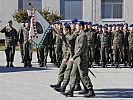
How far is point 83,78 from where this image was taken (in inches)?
428

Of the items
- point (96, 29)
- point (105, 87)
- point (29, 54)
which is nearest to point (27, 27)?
point (29, 54)

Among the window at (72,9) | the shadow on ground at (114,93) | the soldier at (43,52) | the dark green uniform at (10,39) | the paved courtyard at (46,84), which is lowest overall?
the shadow on ground at (114,93)

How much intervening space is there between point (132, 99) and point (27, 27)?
8499mm

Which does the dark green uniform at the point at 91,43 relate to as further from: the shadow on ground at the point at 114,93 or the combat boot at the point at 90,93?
the combat boot at the point at 90,93

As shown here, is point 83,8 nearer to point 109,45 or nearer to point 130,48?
point 109,45

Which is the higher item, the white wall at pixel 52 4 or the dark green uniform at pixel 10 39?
the white wall at pixel 52 4

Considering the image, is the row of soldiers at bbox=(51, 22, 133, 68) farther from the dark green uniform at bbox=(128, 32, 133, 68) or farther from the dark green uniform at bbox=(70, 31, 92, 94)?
the dark green uniform at bbox=(70, 31, 92, 94)

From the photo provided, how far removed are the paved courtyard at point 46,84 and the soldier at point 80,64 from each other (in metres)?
0.29

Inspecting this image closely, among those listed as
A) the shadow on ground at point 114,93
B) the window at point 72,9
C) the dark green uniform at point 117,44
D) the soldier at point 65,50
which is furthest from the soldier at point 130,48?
the window at point 72,9

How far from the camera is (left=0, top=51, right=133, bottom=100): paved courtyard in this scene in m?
11.0

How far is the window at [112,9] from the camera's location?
3797 centimetres

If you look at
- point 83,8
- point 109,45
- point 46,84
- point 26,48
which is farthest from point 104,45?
point 83,8

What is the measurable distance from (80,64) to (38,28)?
10.0 ft

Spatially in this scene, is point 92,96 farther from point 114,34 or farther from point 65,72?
point 114,34
